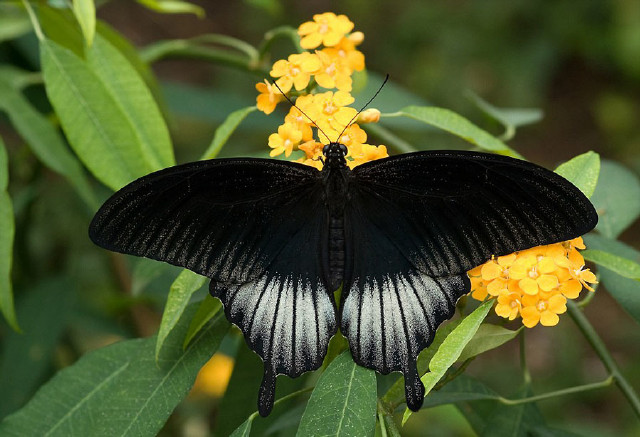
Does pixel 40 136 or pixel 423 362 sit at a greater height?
pixel 40 136

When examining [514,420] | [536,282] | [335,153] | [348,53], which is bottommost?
[514,420]

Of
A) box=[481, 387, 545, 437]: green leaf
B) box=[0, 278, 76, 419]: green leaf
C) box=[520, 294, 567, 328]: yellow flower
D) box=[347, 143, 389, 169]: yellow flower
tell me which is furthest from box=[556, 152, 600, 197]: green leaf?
box=[0, 278, 76, 419]: green leaf

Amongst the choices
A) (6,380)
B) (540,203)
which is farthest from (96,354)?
(540,203)

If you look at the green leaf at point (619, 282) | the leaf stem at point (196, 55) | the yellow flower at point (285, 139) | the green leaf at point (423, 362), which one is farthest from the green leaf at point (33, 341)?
the green leaf at point (619, 282)

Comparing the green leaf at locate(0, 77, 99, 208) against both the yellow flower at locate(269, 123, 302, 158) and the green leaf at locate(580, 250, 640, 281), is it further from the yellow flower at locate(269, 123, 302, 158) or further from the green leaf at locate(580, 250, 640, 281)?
the green leaf at locate(580, 250, 640, 281)

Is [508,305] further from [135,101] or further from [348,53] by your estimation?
[135,101]

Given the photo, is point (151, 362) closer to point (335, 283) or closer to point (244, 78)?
point (335, 283)

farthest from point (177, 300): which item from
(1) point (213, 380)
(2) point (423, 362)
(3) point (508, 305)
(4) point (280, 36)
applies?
(1) point (213, 380)

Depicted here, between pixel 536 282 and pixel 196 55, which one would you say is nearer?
pixel 536 282
